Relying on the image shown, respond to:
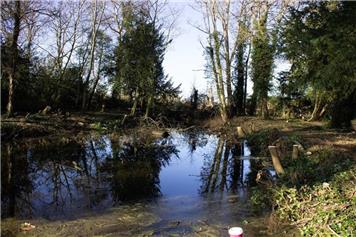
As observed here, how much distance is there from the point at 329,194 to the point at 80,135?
1358 centimetres

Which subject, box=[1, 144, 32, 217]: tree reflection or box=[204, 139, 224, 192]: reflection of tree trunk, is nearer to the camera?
box=[1, 144, 32, 217]: tree reflection

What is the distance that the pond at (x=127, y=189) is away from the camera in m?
7.06

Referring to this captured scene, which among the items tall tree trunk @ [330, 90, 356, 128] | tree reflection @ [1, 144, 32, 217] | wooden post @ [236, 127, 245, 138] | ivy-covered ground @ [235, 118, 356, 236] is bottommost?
tree reflection @ [1, 144, 32, 217]

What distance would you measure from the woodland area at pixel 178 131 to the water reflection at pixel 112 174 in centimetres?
5

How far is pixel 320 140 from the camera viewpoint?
1232cm

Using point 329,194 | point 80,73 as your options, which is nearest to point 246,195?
point 329,194

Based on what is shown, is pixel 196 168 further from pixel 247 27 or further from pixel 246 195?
pixel 247 27

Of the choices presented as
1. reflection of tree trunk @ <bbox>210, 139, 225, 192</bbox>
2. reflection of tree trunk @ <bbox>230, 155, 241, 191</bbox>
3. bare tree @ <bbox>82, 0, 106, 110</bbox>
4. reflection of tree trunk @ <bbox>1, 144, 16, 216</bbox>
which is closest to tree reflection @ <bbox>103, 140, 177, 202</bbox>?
reflection of tree trunk @ <bbox>210, 139, 225, 192</bbox>

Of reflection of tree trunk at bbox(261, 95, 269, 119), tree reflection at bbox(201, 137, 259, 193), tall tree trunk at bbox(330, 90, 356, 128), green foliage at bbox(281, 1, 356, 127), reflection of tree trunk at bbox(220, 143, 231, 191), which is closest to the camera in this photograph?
tree reflection at bbox(201, 137, 259, 193)

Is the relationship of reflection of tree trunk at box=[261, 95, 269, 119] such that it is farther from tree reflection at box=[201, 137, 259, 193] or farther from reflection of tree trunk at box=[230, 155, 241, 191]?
reflection of tree trunk at box=[230, 155, 241, 191]

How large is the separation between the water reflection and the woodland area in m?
0.05

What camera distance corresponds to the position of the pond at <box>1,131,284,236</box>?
7059mm

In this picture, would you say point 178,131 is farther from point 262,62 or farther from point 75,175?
point 75,175

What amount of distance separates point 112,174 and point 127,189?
72.0 inches
